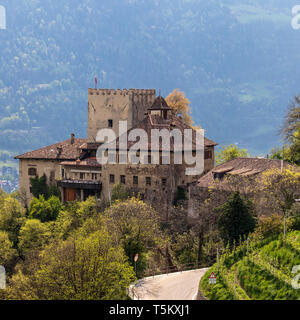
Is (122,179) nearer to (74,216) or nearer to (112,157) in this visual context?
(112,157)

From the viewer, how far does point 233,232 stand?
4188 cm

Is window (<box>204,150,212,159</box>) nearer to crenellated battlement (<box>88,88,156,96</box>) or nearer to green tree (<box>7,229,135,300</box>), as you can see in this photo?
crenellated battlement (<box>88,88,156,96</box>)

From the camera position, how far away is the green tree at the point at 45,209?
6756 cm

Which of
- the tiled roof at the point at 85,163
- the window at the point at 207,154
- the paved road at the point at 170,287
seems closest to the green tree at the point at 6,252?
the tiled roof at the point at 85,163

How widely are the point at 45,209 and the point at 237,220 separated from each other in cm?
3270

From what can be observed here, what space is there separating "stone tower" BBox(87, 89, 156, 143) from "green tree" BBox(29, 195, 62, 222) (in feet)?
35.8

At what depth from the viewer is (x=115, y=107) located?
75812mm

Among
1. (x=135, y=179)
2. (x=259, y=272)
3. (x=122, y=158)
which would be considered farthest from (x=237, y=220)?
(x=122, y=158)

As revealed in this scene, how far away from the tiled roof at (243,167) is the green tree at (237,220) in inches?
426

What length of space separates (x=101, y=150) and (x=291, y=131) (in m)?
23.5

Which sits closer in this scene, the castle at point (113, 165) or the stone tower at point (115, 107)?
the castle at point (113, 165)

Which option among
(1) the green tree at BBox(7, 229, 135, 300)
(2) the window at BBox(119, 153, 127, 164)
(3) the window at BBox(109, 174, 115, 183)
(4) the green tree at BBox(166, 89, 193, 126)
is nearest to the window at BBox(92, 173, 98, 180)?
(3) the window at BBox(109, 174, 115, 183)

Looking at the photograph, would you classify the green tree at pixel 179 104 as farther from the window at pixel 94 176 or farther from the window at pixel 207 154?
the window at pixel 94 176

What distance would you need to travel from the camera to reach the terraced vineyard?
31.0 m
